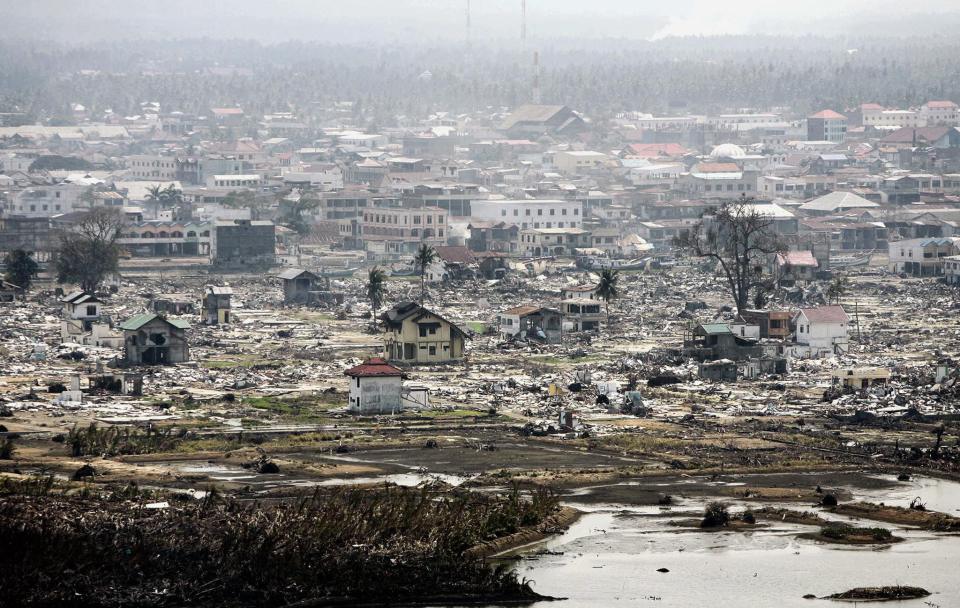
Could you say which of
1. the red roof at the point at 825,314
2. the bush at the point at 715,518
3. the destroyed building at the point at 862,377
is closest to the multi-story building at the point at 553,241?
the red roof at the point at 825,314

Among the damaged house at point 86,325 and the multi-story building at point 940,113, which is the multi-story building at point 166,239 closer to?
the damaged house at point 86,325

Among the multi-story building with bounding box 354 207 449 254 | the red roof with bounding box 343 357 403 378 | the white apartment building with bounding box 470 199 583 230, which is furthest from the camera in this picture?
the white apartment building with bounding box 470 199 583 230

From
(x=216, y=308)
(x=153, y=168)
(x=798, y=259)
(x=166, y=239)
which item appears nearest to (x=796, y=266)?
(x=798, y=259)

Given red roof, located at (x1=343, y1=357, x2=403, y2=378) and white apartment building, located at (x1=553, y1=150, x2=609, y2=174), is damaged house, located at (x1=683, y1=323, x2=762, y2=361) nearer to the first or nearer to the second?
red roof, located at (x1=343, y1=357, x2=403, y2=378)

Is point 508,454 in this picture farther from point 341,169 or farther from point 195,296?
point 341,169

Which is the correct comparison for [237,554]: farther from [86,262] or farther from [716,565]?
[86,262]

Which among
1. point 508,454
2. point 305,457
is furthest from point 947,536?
point 305,457

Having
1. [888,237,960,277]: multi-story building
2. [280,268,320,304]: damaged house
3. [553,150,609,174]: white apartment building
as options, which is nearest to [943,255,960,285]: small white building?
[888,237,960,277]: multi-story building
